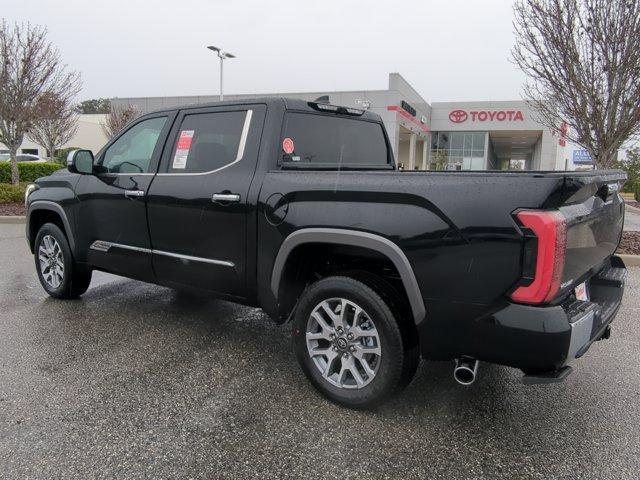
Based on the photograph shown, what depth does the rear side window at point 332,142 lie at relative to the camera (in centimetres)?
377

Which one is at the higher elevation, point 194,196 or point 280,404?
point 194,196

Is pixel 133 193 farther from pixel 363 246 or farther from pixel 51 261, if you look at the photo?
pixel 363 246

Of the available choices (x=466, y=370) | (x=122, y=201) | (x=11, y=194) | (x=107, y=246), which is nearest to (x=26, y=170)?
(x=11, y=194)

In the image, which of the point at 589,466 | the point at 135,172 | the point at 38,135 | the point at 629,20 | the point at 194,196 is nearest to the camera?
the point at 589,466

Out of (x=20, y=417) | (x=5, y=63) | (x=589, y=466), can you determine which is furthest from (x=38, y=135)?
(x=589, y=466)

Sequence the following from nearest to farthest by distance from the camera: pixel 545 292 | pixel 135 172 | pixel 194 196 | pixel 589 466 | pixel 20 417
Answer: pixel 545 292 < pixel 589 466 < pixel 20 417 < pixel 194 196 < pixel 135 172

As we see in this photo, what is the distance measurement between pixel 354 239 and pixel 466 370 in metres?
0.92

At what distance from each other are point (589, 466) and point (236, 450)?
1.77 meters

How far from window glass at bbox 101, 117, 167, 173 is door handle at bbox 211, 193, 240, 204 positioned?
982 millimetres

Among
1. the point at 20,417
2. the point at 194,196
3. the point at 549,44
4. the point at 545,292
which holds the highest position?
the point at 549,44

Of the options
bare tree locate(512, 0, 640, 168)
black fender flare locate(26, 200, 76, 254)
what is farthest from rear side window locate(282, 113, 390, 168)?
bare tree locate(512, 0, 640, 168)

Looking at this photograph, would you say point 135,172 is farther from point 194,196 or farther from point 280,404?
point 280,404

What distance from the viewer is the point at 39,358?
385 centimetres

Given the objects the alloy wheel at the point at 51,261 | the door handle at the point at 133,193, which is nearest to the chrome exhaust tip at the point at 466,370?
the door handle at the point at 133,193
